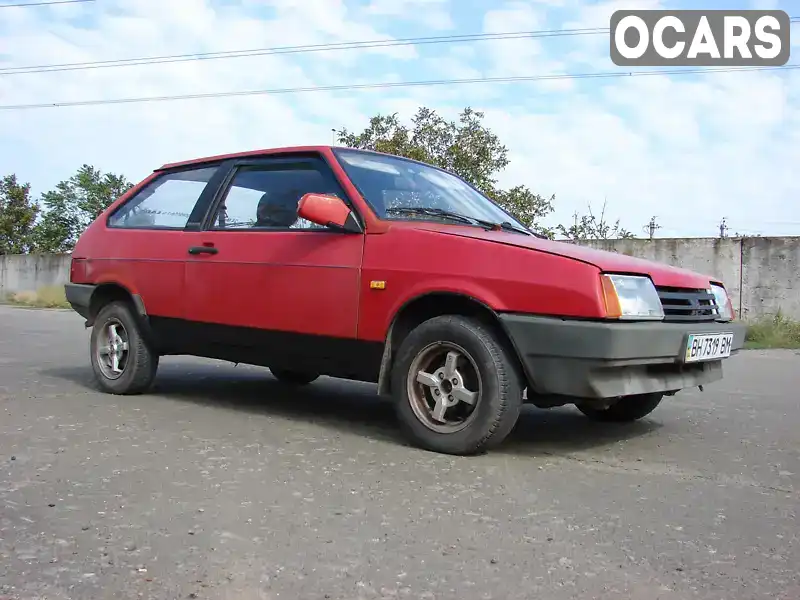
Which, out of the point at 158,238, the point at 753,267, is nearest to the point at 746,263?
the point at 753,267

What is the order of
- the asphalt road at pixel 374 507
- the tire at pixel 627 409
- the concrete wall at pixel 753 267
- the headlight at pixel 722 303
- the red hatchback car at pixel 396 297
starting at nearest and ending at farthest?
1. the asphalt road at pixel 374 507
2. the red hatchback car at pixel 396 297
3. the headlight at pixel 722 303
4. the tire at pixel 627 409
5. the concrete wall at pixel 753 267

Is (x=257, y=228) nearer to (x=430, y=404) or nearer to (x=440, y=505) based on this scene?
(x=430, y=404)

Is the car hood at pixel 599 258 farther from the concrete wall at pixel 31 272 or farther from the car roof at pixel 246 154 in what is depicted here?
the concrete wall at pixel 31 272

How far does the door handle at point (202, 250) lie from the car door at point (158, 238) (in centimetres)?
10

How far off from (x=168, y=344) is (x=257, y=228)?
45.0 inches

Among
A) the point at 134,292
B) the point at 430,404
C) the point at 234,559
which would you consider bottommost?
the point at 234,559

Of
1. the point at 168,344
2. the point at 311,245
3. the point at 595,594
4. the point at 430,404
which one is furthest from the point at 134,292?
the point at 595,594

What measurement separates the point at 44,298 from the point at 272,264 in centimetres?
2432

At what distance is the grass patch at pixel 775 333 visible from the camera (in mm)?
12046

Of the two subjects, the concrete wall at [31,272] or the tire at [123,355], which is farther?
the concrete wall at [31,272]

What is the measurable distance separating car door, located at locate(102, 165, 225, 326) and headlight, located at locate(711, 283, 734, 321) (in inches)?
127

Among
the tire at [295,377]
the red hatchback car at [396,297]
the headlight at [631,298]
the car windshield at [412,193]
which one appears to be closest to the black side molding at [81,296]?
the red hatchback car at [396,297]

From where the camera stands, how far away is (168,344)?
539 centimetres

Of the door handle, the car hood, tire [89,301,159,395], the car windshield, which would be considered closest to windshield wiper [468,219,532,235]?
the car windshield
